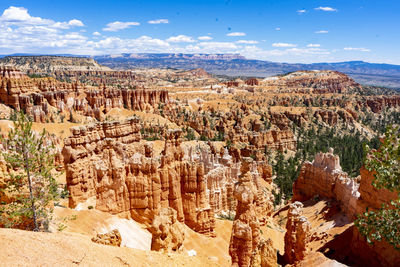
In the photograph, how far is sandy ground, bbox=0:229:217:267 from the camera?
9.45m

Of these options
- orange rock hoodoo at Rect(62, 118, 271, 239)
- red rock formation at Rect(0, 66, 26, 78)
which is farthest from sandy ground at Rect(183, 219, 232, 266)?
red rock formation at Rect(0, 66, 26, 78)

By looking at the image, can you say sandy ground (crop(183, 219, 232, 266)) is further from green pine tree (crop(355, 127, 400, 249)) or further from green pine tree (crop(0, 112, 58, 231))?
green pine tree (crop(355, 127, 400, 249))

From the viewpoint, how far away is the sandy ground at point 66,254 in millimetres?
9453

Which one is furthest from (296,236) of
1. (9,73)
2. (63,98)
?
(9,73)

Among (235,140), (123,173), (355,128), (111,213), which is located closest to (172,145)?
(123,173)

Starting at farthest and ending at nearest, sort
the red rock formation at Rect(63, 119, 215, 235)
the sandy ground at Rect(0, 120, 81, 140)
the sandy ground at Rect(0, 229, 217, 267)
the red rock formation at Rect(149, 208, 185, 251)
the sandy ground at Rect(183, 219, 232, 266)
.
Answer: the sandy ground at Rect(0, 120, 81, 140) → the red rock formation at Rect(63, 119, 215, 235) → the sandy ground at Rect(183, 219, 232, 266) → the red rock formation at Rect(149, 208, 185, 251) → the sandy ground at Rect(0, 229, 217, 267)

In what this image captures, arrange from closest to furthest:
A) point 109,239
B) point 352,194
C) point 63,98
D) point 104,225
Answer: point 109,239 → point 104,225 → point 352,194 → point 63,98

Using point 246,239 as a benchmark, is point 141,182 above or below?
above

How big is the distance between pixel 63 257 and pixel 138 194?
38.4 ft

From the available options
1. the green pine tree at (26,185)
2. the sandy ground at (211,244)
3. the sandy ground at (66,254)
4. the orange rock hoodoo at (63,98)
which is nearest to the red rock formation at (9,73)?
the orange rock hoodoo at (63,98)

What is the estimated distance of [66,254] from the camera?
10.1 metres

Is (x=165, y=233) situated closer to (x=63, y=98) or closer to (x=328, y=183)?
(x=328, y=183)

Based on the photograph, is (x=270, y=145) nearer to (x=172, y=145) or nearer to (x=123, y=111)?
(x=123, y=111)

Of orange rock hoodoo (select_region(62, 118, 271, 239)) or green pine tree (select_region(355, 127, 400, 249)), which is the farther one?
orange rock hoodoo (select_region(62, 118, 271, 239))
